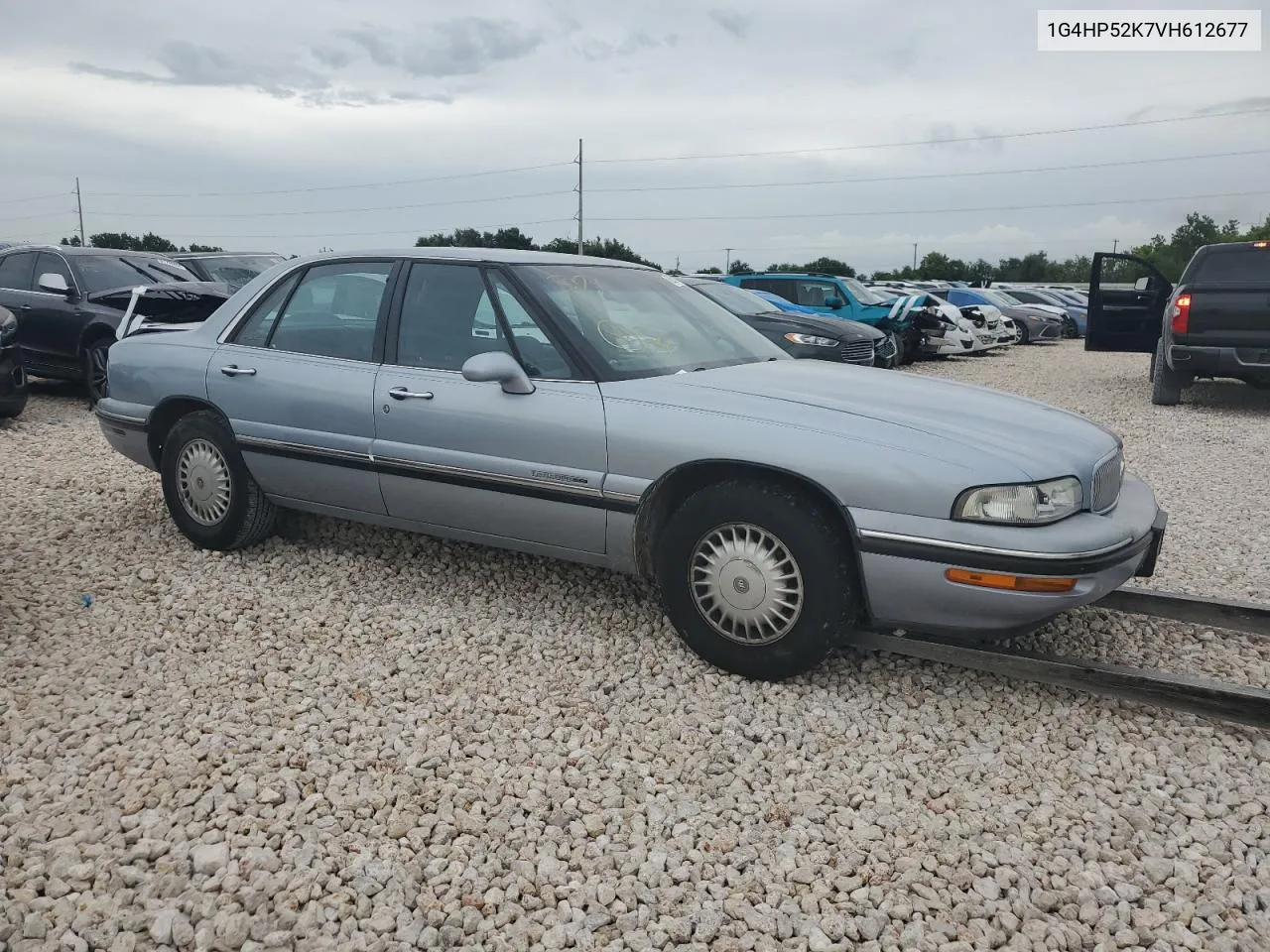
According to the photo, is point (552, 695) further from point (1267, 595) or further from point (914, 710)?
point (1267, 595)

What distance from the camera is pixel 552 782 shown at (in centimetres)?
288

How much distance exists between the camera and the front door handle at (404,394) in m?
3.95

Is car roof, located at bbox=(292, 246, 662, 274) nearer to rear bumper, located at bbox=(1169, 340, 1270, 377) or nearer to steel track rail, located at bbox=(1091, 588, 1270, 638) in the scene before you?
steel track rail, located at bbox=(1091, 588, 1270, 638)

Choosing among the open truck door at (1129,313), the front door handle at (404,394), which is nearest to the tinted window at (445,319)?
the front door handle at (404,394)

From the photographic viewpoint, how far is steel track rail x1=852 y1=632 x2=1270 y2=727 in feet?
10.4

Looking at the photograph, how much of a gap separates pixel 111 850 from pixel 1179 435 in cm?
957

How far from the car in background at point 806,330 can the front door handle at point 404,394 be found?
7.56m

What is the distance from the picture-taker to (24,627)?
3.90 m

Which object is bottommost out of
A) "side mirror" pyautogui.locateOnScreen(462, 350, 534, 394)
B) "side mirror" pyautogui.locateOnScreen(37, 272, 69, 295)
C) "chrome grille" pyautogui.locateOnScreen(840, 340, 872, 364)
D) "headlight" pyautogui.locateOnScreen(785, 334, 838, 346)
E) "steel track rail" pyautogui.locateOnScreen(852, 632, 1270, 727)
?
"steel track rail" pyautogui.locateOnScreen(852, 632, 1270, 727)

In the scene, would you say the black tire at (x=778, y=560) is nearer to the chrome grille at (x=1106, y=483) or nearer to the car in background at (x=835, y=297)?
the chrome grille at (x=1106, y=483)

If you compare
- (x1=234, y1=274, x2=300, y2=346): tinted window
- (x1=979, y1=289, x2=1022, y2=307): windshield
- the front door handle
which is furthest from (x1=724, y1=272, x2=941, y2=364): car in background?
the front door handle

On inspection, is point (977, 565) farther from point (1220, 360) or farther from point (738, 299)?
point (738, 299)

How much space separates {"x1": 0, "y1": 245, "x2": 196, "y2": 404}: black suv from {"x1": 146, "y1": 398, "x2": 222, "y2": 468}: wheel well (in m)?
4.93

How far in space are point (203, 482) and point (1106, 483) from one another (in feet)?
13.2
